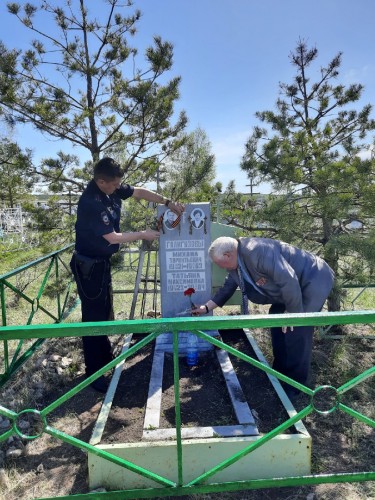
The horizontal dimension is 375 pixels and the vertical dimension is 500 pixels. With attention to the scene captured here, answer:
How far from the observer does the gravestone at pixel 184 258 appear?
4359 mm

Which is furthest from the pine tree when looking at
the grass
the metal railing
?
the metal railing

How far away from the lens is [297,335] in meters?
3.21

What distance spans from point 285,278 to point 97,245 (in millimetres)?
1666

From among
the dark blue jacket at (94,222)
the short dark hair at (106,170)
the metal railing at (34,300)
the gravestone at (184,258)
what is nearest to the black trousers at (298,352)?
the gravestone at (184,258)

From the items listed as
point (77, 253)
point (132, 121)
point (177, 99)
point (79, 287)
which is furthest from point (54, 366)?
point (177, 99)

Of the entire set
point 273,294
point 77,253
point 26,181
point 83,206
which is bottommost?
point 273,294

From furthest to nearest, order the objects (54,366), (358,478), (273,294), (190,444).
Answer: (54,366) < (273,294) < (190,444) < (358,478)

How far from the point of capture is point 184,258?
4410 millimetres

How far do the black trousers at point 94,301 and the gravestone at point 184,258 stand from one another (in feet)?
2.74

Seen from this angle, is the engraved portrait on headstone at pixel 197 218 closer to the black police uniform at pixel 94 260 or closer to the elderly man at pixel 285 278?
the black police uniform at pixel 94 260

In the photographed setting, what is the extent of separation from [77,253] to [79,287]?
31 cm

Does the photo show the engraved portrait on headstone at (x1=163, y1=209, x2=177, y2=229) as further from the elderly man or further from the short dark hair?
the elderly man

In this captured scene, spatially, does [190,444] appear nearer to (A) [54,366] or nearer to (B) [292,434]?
(B) [292,434]

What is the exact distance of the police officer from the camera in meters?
3.42
